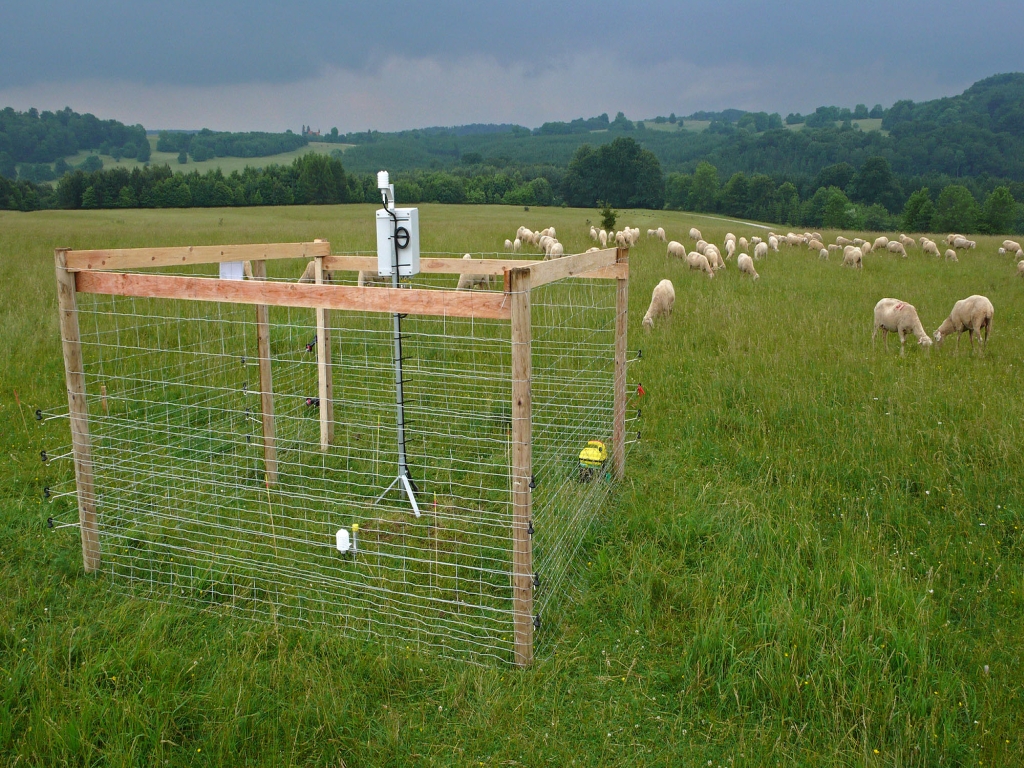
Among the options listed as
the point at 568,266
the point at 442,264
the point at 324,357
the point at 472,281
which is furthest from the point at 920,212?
the point at 568,266

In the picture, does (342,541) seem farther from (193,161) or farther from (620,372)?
(193,161)

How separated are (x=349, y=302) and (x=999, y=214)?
203 ft

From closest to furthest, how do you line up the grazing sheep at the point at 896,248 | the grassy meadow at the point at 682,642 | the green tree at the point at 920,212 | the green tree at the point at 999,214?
the grassy meadow at the point at 682,642 < the grazing sheep at the point at 896,248 < the green tree at the point at 999,214 < the green tree at the point at 920,212

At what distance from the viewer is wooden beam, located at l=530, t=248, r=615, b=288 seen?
145 inches

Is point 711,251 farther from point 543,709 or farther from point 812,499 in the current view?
point 543,709

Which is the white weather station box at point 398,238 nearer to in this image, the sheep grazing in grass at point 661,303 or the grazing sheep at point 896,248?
the sheep grazing in grass at point 661,303

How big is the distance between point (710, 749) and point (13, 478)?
595cm

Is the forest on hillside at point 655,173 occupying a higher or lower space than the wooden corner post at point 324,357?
higher

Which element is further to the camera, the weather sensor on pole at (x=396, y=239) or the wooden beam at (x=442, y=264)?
the wooden beam at (x=442, y=264)

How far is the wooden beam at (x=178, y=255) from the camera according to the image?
4.45 m

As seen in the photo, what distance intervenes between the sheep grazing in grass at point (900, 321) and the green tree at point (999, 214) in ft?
166

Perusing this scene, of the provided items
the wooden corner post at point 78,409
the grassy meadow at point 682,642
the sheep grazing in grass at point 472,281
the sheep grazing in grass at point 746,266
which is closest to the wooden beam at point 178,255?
the wooden corner post at point 78,409

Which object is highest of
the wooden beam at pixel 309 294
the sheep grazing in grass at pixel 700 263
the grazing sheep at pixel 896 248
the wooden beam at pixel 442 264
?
the wooden beam at pixel 442 264

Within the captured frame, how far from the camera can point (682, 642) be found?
384 cm
